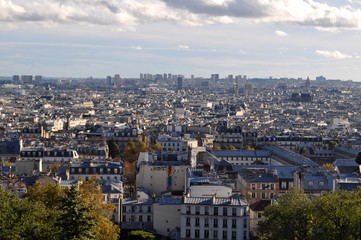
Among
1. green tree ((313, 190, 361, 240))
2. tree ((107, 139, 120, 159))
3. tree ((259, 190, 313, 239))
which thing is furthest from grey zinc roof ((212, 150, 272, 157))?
green tree ((313, 190, 361, 240))

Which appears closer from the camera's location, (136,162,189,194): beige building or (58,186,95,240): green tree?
(58,186,95,240): green tree

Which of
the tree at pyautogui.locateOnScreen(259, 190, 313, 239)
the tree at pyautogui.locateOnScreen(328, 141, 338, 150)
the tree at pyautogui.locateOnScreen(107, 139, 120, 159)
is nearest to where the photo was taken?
the tree at pyautogui.locateOnScreen(259, 190, 313, 239)

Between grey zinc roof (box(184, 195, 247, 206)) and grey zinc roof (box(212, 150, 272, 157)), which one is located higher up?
grey zinc roof (box(184, 195, 247, 206))

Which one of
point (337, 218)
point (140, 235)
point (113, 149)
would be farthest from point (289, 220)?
point (113, 149)

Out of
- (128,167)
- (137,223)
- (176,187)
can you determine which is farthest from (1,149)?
(137,223)

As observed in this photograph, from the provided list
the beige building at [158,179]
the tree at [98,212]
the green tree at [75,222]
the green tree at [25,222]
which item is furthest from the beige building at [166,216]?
the green tree at [75,222]

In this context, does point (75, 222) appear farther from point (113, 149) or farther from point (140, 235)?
point (113, 149)

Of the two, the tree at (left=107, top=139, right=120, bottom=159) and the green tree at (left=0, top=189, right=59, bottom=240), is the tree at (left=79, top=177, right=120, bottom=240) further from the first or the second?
the tree at (left=107, top=139, right=120, bottom=159)
